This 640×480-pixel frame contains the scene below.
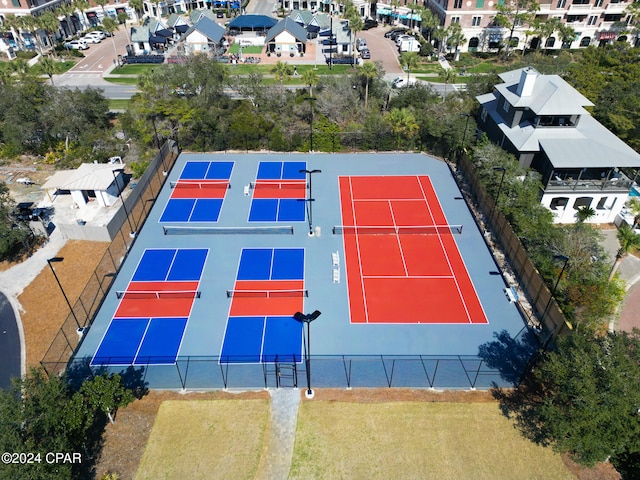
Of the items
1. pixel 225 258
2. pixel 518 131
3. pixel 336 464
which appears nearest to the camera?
pixel 336 464

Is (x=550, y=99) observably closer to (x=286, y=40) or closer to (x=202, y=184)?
(x=202, y=184)

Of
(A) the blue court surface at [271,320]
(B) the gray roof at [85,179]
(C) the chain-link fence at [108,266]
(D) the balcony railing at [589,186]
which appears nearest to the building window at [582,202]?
(D) the balcony railing at [589,186]

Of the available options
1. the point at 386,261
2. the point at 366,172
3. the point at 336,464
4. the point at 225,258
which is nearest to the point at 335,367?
the point at 336,464

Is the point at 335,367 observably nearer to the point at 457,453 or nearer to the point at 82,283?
the point at 457,453

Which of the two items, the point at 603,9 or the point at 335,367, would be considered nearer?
the point at 335,367

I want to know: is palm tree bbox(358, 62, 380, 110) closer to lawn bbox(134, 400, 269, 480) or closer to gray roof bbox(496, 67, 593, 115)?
gray roof bbox(496, 67, 593, 115)
